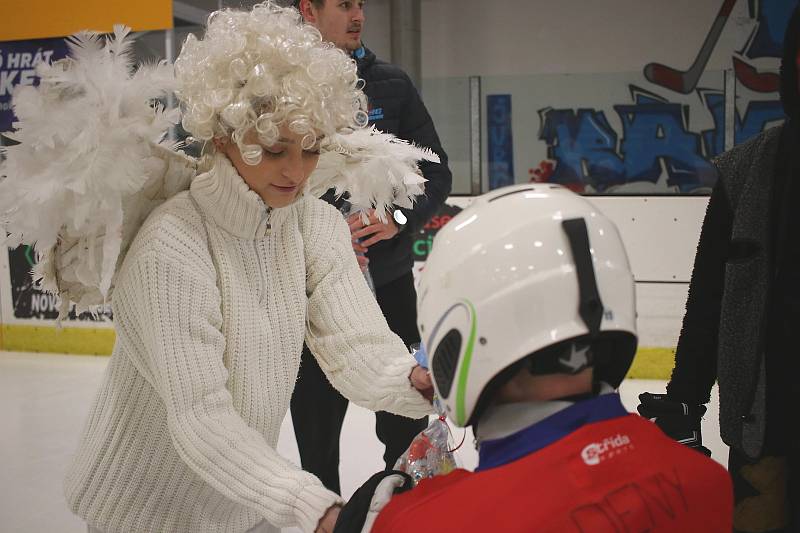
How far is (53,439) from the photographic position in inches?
148

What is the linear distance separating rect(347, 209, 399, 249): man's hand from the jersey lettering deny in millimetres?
1323

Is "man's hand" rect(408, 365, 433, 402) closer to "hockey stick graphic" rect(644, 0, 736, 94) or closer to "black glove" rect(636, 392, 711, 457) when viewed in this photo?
"black glove" rect(636, 392, 711, 457)

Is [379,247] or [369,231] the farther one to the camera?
[379,247]

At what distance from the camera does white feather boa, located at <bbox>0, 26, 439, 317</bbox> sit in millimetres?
1215

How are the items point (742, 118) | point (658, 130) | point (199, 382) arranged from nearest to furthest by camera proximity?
point (199, 382), point (742, 118), point (658, 130)

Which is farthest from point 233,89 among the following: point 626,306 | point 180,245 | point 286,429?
point 286,429

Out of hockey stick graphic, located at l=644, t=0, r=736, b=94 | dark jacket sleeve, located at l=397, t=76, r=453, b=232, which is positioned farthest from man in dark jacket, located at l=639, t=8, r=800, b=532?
hockey stick graphic, located at l=644, t=0, r=736, b=94

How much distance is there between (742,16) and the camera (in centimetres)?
565

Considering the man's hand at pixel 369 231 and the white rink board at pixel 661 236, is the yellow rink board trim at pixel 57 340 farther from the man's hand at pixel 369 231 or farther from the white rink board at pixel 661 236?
the man's hand at pixel 369 231

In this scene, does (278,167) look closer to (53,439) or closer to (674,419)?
(674,419)

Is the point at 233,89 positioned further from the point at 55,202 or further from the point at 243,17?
the point at 55,202

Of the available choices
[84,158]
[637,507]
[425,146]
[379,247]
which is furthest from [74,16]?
[637,507]

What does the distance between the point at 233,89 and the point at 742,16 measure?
5.27m

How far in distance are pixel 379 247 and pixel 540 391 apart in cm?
134
